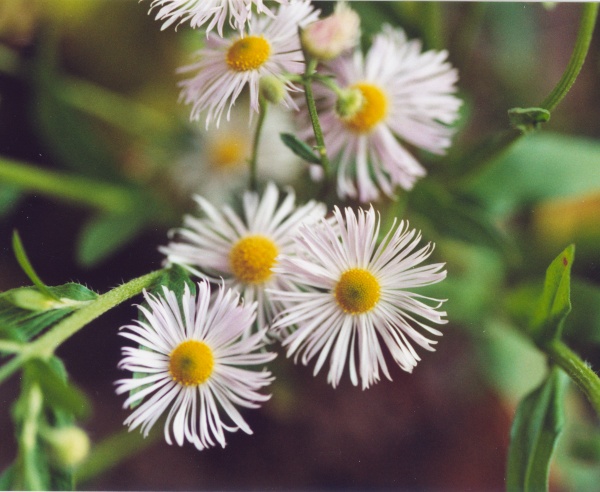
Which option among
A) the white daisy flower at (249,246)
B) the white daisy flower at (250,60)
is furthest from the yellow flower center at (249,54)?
the white daisy flower at (249,246)

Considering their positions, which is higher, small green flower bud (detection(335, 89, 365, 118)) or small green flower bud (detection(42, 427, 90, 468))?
small green flower bud (detection(335, 89, 365, 118))

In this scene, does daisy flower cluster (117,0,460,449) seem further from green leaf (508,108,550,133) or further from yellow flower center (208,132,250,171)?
yellow flower center (208,132,250,171)

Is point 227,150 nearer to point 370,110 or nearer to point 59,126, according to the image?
point 59,126

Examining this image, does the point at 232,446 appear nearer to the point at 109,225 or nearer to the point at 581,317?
the point at 109,225

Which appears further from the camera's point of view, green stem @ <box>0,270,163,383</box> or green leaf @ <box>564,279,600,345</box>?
green leaf @ <box>564,279,600,345</box>

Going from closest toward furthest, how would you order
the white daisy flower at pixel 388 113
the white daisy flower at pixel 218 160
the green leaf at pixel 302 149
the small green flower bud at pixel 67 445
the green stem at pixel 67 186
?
the small green flower bud at pixel 67 445 → the green leaf at pixel 302 149 → the white daisy flower at pixel 388 113 → the green stem at pixel 67 186 → the white daisy flower at pixel 218 160

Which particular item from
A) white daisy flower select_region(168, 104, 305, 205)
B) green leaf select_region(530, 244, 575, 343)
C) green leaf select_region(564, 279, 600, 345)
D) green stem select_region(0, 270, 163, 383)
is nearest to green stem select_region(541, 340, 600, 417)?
green leaf select_region(530, 244, 575, 343)

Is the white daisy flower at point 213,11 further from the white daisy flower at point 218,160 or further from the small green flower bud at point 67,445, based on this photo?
the white daisy flower at point 218,160
